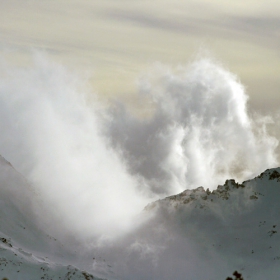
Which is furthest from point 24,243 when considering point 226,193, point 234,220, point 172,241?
point 226,193

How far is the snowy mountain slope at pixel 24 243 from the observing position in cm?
10631

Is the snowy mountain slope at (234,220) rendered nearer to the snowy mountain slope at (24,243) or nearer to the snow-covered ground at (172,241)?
the snow-covered ground at (172,241)

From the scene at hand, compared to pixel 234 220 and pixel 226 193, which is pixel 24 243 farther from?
pixel 226 193

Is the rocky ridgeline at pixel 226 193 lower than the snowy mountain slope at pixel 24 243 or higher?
higher

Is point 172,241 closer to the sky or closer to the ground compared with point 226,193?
closer to the ground

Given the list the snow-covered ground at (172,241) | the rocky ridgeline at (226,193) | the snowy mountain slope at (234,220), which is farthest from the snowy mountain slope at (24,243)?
the rocky ridgeline at (226,193)

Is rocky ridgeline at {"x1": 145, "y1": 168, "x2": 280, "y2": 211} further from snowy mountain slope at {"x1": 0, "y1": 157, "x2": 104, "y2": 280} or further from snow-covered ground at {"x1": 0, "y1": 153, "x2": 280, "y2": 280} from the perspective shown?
snowy mountain slope at {"x1": 0, "y1": 157, "x2": 104, "y2": 280}

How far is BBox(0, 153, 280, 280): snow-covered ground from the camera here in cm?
11969

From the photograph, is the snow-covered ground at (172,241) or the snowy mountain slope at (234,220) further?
the snowy mountain slope at (234,220)

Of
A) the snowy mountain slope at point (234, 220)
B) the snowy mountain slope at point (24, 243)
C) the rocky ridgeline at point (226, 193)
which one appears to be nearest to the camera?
the snowy mountain slope at point (24, 243)

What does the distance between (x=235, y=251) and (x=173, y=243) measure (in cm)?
1458

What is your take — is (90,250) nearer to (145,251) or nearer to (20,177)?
(145,251)

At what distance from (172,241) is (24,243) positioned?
35.3 metres

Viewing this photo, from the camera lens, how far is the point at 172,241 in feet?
457
